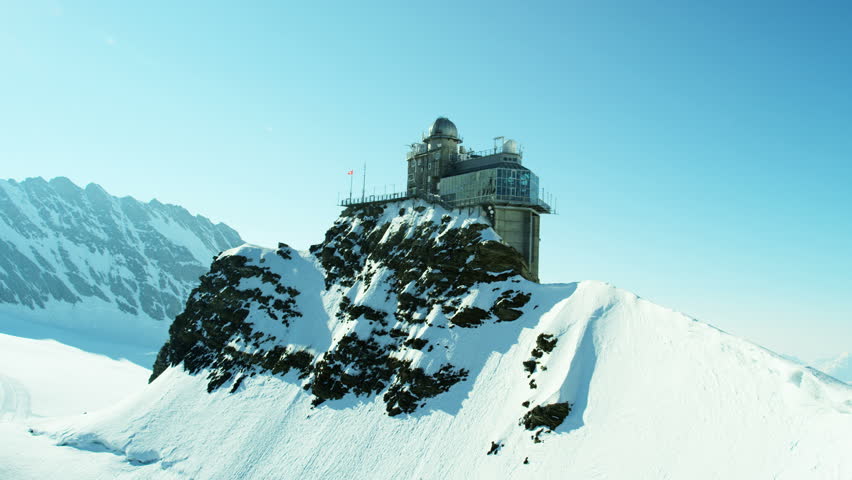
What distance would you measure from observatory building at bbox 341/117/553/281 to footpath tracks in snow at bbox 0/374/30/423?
75.7 meters

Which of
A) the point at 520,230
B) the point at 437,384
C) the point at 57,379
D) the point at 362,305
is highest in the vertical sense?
the point at 520,230

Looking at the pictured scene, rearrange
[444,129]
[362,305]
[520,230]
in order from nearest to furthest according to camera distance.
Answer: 1. [362,305]
2. [520,230]
3. [444,129]

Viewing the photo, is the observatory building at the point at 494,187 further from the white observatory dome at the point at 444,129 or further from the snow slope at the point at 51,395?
the snow slope at the point at 51,395

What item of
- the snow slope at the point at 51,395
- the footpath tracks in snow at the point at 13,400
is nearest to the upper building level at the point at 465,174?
the snow slope at the point at 51,395

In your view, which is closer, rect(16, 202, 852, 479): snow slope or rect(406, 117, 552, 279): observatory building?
rect(16, 202, 852, 479): snow slope

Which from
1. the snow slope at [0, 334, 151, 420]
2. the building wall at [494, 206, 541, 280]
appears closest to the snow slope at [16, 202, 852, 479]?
the building wall at [494, 206, 541, 280]

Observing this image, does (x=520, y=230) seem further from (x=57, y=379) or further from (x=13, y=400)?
(x=57, y=379)

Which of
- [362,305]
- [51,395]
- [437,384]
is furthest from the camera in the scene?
[51,395]

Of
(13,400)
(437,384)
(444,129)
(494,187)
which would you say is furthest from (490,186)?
(13,400)

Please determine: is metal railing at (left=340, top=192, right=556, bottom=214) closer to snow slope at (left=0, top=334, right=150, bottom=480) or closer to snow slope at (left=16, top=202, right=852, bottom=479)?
snow slope at (left=16, top=202, right=852, bottom=479)

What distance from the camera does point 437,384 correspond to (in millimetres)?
55406

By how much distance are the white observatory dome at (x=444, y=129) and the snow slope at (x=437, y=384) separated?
11.6 meters

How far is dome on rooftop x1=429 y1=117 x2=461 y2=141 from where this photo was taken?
79688 mm

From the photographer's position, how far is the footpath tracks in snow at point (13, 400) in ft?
300
